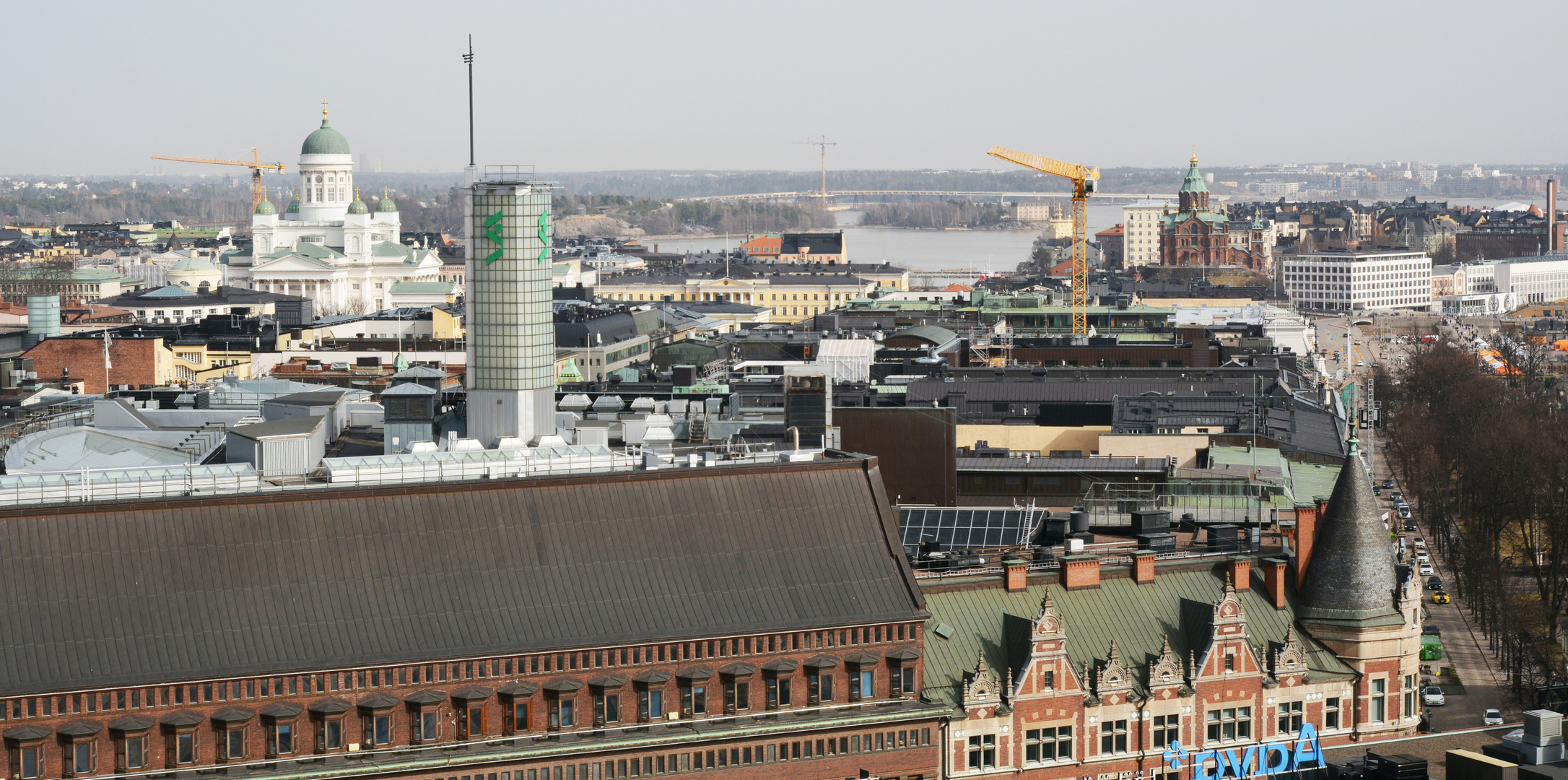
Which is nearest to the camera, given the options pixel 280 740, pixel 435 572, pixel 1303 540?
pixel 280 740

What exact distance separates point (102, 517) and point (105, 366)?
8314cm

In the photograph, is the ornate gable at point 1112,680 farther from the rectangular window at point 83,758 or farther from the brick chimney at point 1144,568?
the rectangular window at point 83,758

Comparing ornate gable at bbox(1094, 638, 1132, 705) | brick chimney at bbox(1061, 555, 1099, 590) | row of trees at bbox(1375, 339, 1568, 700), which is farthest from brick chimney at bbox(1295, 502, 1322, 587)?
row of trees at bbox(1375, 339, 1568, 700)

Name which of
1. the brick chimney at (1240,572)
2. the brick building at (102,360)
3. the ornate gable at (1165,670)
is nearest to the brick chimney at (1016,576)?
the ornate gable at (1165,670)

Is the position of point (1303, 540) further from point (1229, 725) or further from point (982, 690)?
point (982, 690)

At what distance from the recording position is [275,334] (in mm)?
149250

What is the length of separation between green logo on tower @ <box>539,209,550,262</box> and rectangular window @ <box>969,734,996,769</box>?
22.7 metres

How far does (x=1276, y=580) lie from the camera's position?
54.0 meters

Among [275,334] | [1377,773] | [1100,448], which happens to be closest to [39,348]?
[275,334]

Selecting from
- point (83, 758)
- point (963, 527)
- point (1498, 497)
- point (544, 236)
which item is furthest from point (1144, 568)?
point (1498, 497)

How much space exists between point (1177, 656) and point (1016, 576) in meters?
4.05

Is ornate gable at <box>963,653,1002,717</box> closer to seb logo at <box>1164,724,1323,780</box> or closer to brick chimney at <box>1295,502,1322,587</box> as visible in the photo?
seb logo at <box>1164,724,1323,780</box>

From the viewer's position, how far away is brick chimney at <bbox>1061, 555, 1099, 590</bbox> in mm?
53094

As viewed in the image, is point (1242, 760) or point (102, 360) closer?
point (1242, 760)
